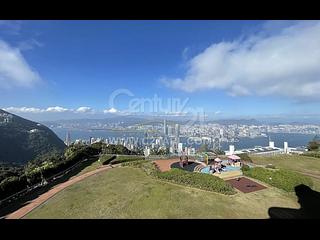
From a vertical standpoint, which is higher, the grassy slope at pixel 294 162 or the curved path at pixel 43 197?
the grassy slope at pixel 294 162

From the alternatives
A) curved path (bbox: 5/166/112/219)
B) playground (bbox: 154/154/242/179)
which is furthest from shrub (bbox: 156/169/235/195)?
curved path (bbox: 5/166/112/219)

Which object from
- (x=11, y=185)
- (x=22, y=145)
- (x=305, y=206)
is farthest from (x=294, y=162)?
(x=22, y=145)

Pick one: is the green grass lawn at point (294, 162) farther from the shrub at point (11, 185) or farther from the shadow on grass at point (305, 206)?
the shrub at point (11, 185)

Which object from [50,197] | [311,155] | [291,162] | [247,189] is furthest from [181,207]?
[311,155]

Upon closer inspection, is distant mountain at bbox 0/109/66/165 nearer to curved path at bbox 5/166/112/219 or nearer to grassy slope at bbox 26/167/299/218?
curved path at bbox 5/166/112/219

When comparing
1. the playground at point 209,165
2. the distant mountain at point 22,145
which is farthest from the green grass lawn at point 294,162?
the distant mountain at point 22,145
